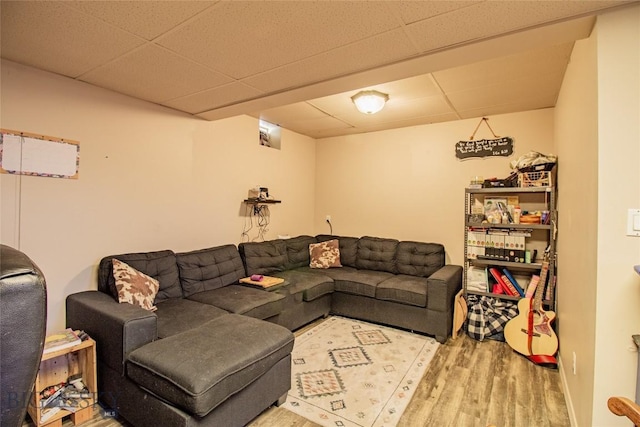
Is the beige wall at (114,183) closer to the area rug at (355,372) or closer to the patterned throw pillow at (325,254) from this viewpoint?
the patterned throw pillow at (325,254)

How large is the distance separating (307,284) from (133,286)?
1.65 metres

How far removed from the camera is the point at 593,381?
1496mm

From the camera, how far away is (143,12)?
1515 millimetres

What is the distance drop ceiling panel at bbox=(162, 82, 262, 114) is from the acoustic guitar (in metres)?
3.08

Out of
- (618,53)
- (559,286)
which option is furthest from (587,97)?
(559,286)

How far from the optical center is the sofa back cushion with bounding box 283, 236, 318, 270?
405cm

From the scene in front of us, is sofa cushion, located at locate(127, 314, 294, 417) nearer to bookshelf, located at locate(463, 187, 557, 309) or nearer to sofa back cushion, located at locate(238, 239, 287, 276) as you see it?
sofa back cushion, located at locate(238, 239, 287, 276)

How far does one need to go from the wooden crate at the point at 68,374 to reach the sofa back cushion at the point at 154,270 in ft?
1.40

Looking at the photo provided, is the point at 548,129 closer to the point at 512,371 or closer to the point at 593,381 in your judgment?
the point at 512,371

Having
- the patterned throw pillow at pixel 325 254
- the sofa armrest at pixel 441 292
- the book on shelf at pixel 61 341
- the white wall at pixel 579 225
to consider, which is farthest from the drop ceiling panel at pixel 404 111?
the book on shelf at pixel 61 341

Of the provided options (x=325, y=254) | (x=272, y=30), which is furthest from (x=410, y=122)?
(x=272, y=30)

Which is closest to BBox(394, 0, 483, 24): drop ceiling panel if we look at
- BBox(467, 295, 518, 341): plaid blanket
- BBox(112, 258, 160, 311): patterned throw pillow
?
BBox(112, 258, 160, 311): patterned throw pillow

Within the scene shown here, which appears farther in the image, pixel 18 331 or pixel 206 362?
pixel 206 362

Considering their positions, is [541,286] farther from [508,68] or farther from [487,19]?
[487,19]
